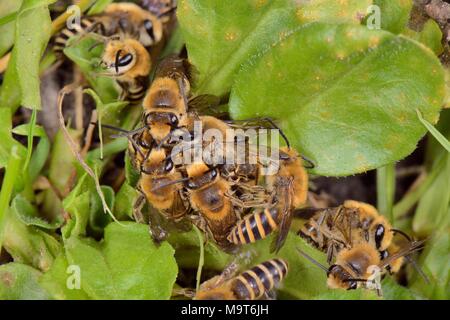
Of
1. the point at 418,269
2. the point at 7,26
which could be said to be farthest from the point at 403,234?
the point at 7,26

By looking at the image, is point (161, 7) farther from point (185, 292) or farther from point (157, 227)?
point (185, 292)

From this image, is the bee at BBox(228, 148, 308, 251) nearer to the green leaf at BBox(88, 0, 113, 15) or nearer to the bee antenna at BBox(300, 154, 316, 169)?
the bee antenna at BBox(300, 154, 316, 169)

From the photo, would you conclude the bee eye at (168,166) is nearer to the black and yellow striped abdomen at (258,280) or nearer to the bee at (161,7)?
the black and yellow striped abdomen at (258,280)

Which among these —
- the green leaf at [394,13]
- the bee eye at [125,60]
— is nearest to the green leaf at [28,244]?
the bee eye at [125,60]

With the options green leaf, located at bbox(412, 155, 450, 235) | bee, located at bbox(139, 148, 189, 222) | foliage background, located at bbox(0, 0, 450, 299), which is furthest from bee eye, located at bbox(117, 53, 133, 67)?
green leaf, located at bbox(412, 155, 450, 235)

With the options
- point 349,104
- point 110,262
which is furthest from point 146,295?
point 349,104
